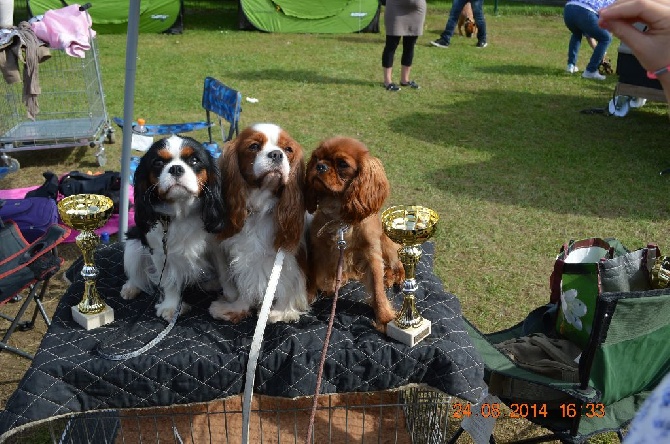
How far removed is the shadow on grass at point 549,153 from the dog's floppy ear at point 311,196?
140 inches

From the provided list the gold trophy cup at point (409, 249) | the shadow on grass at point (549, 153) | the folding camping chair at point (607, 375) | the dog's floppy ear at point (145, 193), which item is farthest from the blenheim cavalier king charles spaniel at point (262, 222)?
the shadow on grass at point (549, 153)

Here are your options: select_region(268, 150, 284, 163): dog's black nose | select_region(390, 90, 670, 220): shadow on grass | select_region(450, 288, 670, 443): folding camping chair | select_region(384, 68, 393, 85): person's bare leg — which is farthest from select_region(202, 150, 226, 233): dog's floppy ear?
select_region(384, 68, 393, 85): person's bare leg

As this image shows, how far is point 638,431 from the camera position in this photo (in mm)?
708

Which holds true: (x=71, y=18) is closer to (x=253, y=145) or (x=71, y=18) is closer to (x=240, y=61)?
(x=253, y=145)

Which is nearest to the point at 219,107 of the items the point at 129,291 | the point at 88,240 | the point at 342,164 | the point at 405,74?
the point at 129,291

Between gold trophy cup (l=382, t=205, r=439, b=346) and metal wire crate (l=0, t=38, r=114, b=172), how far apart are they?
15.7ft

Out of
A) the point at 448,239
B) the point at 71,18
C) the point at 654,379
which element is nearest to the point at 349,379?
the point at 654,379

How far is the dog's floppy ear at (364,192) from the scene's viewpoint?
7.68ft

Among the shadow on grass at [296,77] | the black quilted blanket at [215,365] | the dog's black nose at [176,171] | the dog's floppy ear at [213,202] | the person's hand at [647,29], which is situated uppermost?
the person's hand at [647,29]

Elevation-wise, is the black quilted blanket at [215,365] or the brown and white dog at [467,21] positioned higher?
the brown and white dog at [467,21]

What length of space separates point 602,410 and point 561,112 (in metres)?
6.84

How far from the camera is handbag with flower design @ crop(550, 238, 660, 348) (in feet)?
8.31

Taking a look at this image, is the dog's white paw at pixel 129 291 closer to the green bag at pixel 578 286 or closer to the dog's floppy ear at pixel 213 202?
the dog's floppy ear at pixel 213 202

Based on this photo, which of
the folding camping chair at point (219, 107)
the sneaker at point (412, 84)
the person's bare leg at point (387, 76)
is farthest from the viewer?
the sneaker at point (412, 84)
